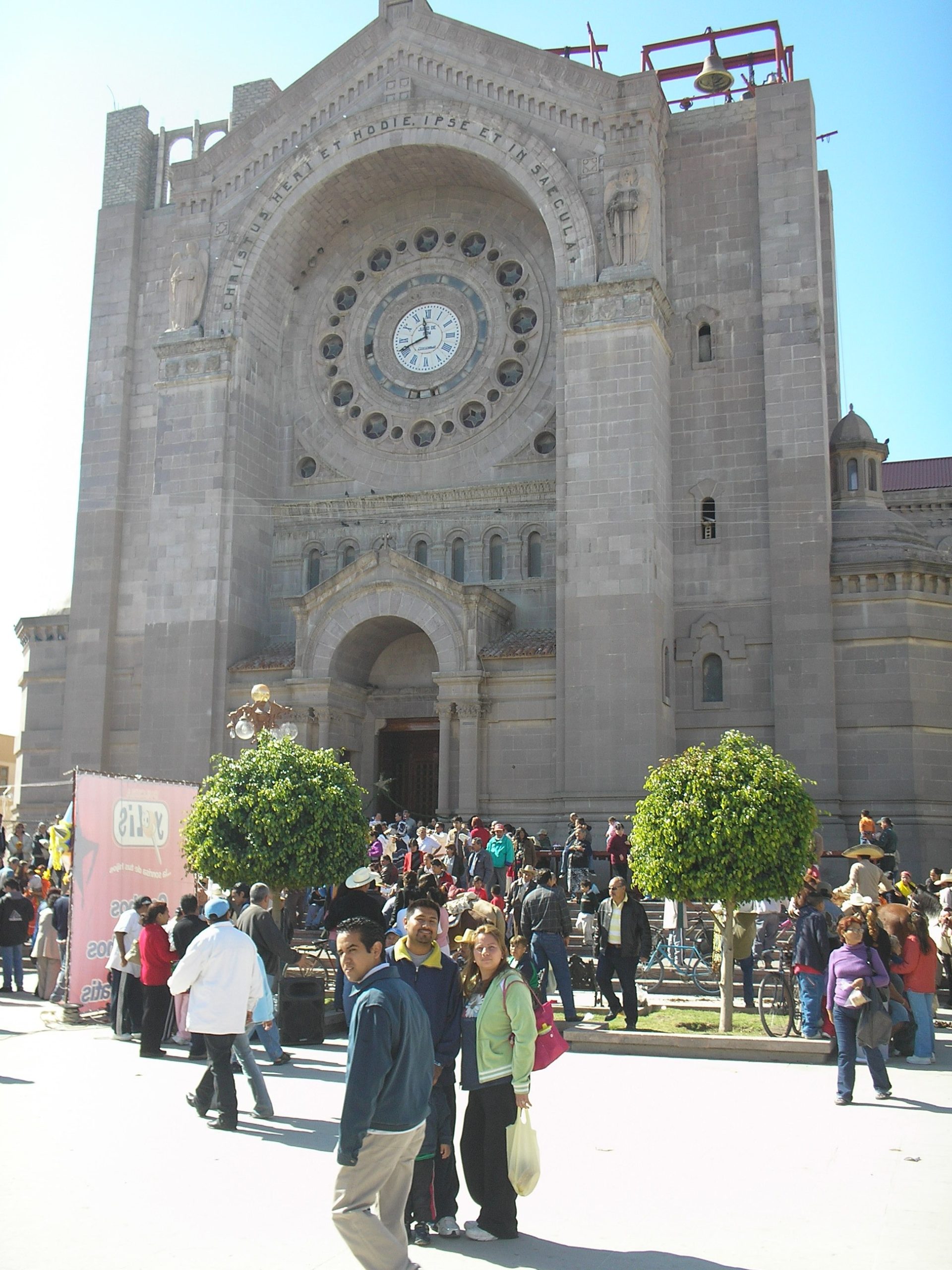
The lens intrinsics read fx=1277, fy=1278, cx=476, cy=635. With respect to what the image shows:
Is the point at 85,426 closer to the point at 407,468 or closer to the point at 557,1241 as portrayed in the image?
the point at 407,468

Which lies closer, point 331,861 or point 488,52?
point 331,861

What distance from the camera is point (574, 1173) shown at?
888cm

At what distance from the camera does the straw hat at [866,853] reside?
21.6 m

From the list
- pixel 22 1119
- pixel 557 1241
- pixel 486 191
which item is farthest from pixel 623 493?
pixel 557 1241

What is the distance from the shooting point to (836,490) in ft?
95.7

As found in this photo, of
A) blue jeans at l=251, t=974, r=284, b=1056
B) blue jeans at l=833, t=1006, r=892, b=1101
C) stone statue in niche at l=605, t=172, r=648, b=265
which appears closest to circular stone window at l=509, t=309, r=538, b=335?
stone statue in niche at l=605, t=172, r=648, b=265

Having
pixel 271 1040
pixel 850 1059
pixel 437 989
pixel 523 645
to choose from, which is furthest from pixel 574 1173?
pixel 523 645

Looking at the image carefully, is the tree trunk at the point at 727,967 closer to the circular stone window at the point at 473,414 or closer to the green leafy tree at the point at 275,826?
the green leafy tree at the point at 275,826

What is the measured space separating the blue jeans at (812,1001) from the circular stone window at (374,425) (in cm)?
2173

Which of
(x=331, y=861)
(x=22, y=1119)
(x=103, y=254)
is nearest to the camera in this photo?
(x=22, y=1119)

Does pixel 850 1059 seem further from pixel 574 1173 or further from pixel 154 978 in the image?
pixel 154 978

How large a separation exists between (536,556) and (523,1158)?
23.4 m

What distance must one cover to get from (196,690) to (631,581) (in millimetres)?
10824

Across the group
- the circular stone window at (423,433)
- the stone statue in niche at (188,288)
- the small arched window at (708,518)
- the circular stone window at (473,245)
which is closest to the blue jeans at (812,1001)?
the small arched window at (708,518)
